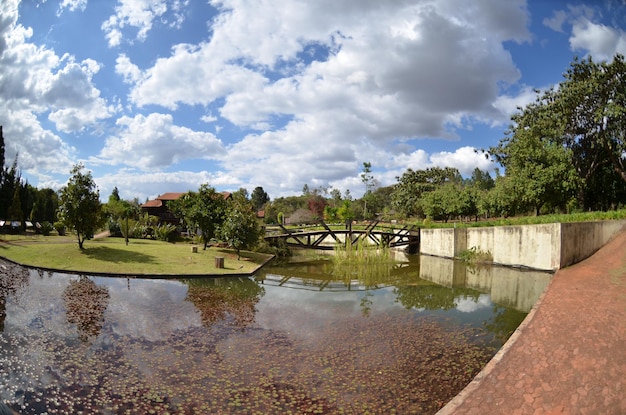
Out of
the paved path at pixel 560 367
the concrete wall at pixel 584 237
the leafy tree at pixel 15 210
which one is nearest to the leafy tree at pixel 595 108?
the concrete wall at pixel 584 237

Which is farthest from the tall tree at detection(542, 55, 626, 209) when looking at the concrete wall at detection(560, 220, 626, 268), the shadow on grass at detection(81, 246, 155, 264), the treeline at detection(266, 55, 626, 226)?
the shadow on grass at detection(81, 246, 155, 264)

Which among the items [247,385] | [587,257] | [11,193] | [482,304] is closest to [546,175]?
[587,257]

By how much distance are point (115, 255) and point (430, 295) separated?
15754 mm

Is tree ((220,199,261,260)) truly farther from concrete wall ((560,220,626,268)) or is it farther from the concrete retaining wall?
concrete wall ((560,220,626,268))

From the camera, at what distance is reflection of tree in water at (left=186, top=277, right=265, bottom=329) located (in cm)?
1145

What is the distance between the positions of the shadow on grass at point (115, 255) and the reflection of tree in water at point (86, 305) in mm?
3317

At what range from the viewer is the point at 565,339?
8172 mm

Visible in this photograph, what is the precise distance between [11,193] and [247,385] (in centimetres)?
4541

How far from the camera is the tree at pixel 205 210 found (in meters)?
24.8

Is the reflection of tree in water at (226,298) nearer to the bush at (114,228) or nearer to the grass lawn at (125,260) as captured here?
the grass lawn at (125,260)

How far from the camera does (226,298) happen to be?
557 inches

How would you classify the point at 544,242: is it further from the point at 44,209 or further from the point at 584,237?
the point at 44,209

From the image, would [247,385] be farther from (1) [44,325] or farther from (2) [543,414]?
(1) [44,325]

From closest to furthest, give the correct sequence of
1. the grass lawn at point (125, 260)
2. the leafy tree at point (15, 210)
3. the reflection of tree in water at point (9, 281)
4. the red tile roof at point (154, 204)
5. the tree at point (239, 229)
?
the reflection of tree in water at point (9, 281), the grass lawn at point (125, 260), the tree at point (239, 229), the leafy tree at point (15, 210), the red tile roof at point (154, 204)
